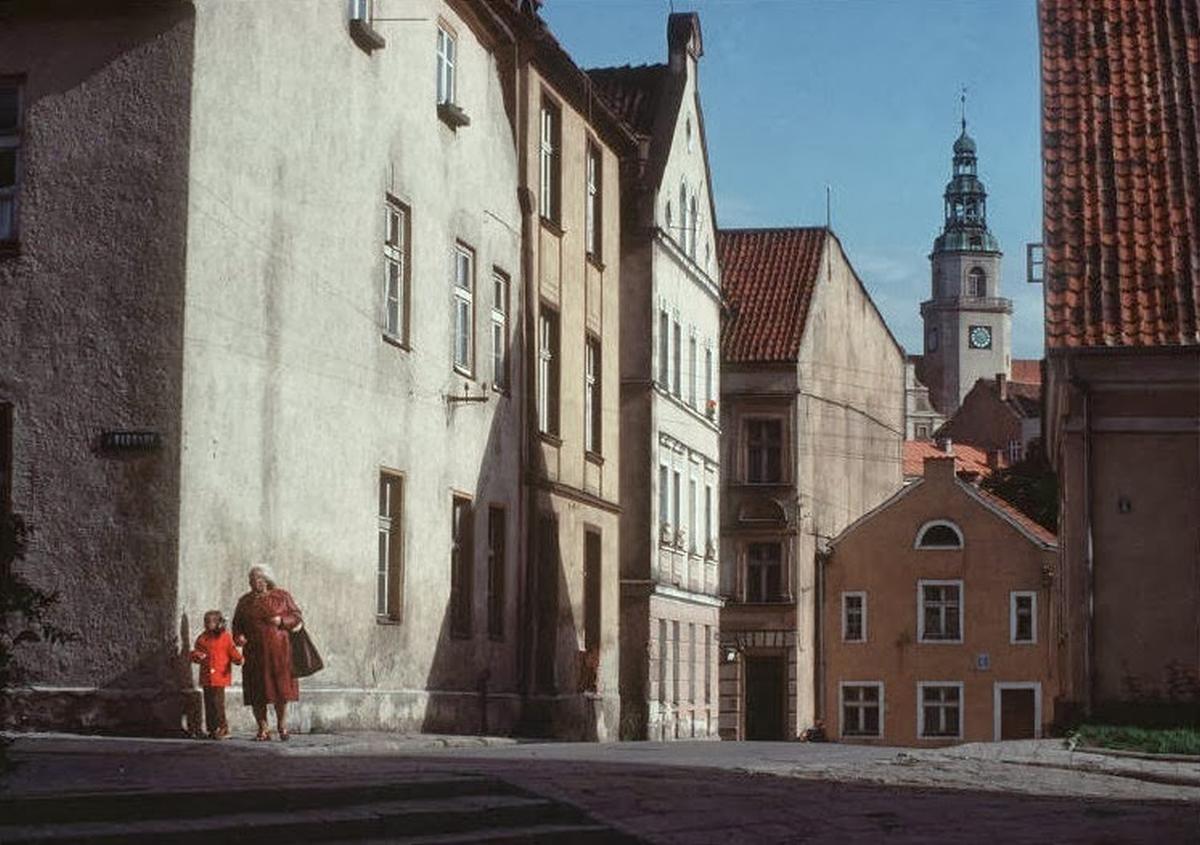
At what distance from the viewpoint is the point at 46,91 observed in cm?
2166

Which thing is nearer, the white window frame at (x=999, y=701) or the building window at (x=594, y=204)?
the building window at (x=594, y=204)

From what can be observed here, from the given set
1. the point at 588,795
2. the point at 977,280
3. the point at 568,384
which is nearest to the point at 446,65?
the point at 568,384

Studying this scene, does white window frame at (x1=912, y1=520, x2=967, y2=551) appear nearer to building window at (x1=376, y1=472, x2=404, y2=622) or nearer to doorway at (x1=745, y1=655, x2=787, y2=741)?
doorway at (x1=745, y1=655, x2=787, y2=741)

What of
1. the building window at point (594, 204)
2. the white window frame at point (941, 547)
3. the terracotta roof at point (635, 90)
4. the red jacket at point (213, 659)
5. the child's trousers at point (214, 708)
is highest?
the terracotta roof at point (635, 90)

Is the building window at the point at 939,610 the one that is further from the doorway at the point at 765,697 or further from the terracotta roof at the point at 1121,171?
the terracotta roof at the point at 1121,171

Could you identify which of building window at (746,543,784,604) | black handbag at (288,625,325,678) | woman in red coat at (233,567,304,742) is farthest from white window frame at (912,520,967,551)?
woman in red coat at (233,567,304,742)

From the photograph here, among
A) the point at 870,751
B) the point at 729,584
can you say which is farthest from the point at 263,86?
the point at 729,584

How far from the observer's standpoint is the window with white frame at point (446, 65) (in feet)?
95.6

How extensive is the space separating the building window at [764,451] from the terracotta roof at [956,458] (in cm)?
2984

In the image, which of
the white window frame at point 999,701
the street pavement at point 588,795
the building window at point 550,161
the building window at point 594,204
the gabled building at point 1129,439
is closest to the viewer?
the street pavement at point 588,795

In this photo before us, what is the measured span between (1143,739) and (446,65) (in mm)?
12320

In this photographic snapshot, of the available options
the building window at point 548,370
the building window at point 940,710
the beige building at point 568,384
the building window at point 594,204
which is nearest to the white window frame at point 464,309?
the beige building at point 568,384

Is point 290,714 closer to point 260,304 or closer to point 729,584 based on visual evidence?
point 260,304

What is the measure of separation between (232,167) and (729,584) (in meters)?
38.7
